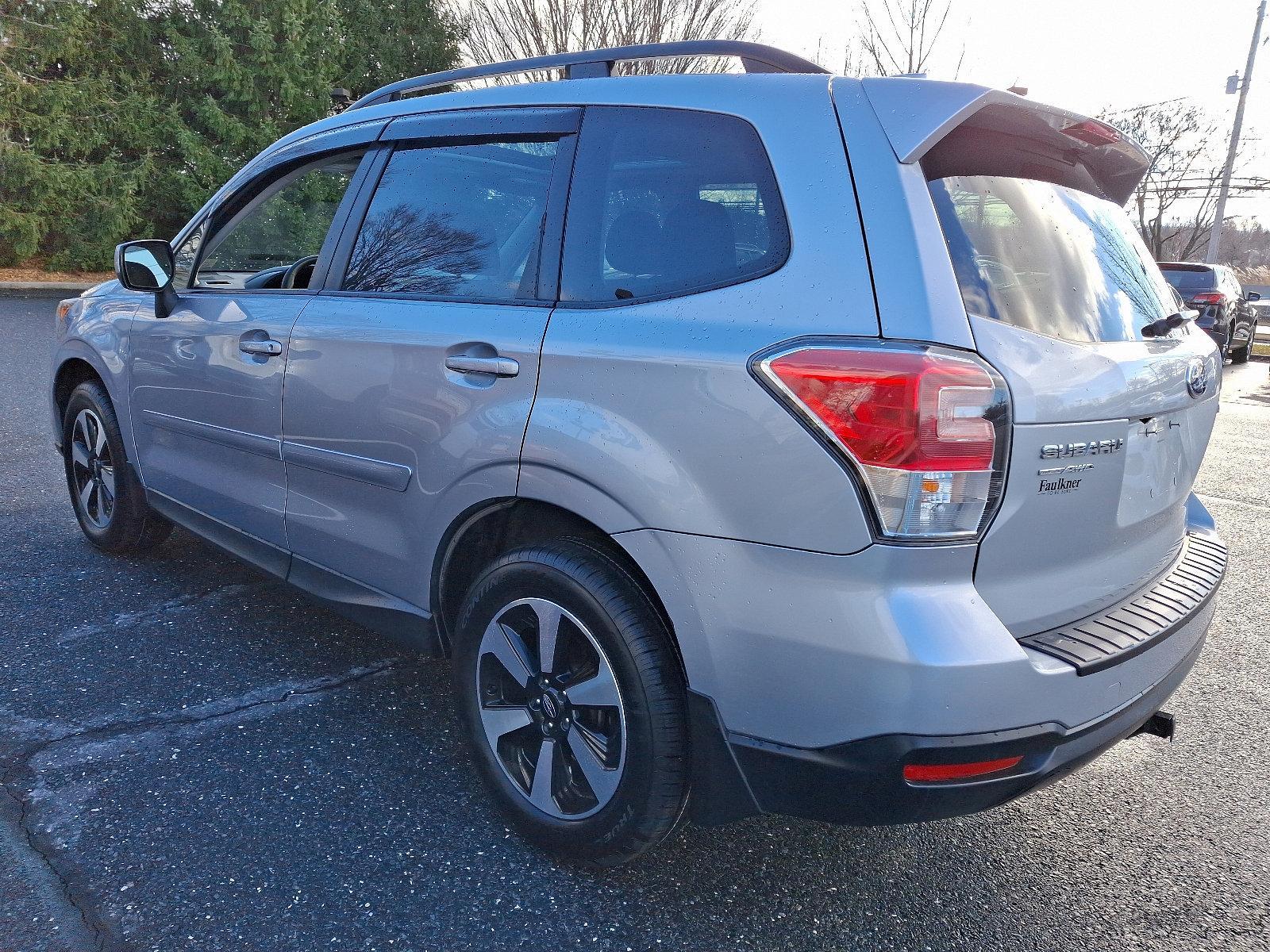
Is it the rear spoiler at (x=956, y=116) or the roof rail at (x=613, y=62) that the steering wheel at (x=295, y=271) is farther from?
the rear spoiler at (x=956, y=116)

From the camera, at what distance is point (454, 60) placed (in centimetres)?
2605

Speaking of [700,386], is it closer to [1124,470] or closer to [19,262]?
[1124,470]

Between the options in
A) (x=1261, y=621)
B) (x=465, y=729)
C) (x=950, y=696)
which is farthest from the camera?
(x=1261, y=621)

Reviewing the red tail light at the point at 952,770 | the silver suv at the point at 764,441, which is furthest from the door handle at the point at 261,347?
the red tail light at the point at 952,770

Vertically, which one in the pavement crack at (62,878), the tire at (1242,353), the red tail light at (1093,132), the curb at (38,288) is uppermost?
the red tail light at (1093,132)

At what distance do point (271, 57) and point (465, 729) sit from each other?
79.0 feet

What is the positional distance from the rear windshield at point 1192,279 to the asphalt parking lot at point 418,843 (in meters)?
15.1

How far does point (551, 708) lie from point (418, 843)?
1.60ft

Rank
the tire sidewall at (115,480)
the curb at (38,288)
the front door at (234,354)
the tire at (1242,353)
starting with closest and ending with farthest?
1. the front door at (234,354)
2. the tire sidewall at (115,480)
3. the tire at (1242,353)
4. the curb at (38,288)

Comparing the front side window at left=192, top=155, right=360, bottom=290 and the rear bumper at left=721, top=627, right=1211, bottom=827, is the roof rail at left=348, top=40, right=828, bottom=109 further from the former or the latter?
the rear bumper at left=721, top=627, right=1211, bottom=827

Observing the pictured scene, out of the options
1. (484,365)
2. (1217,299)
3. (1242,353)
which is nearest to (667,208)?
(484,365)

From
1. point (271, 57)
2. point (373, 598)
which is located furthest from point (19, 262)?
point (373, 598)

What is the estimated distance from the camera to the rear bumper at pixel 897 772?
1812mm

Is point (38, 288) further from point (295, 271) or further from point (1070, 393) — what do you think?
point (1070, 393)
